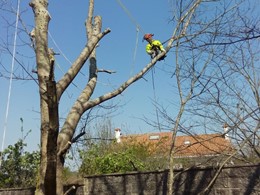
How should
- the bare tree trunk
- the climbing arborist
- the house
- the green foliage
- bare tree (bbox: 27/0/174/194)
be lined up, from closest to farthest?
the bare tree trunk, bare tree (bbox: 27/0/174/194), the house, the climbing arborist, the green foliage

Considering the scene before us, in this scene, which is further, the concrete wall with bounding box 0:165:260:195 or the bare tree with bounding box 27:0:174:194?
the concrete wall with bounding box 0:165:260:195

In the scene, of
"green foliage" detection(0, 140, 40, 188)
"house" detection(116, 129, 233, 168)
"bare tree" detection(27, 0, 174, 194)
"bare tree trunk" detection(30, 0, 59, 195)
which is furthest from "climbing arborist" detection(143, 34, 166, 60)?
"green foliage" detection(0, 140, 40, 188)

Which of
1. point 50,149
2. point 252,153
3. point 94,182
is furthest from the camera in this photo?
point 252,153

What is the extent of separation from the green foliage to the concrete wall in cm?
512

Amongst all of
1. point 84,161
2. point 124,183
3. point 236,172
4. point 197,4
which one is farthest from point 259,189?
point 84,161

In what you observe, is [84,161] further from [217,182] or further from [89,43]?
[217,182]

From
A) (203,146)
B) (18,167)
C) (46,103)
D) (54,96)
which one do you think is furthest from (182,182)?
(18,167)

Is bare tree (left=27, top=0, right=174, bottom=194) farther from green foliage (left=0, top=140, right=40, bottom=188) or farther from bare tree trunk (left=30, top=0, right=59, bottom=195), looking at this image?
green foliage (left=0, top=140, right=40, bottom=188)

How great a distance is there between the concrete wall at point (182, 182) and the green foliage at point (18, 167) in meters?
5.12

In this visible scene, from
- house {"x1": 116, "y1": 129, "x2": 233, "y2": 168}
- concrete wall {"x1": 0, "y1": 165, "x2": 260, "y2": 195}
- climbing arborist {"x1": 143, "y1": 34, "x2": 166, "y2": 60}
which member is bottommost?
concrete wall {"x1": 0, "y1": 165, "x2": 260, "y2": 195}

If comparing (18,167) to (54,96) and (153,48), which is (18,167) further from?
(54,96)

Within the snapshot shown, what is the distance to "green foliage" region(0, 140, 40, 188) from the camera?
33.3ft

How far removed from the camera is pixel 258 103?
5926 millimetres

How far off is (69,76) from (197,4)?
2289 millimetres
